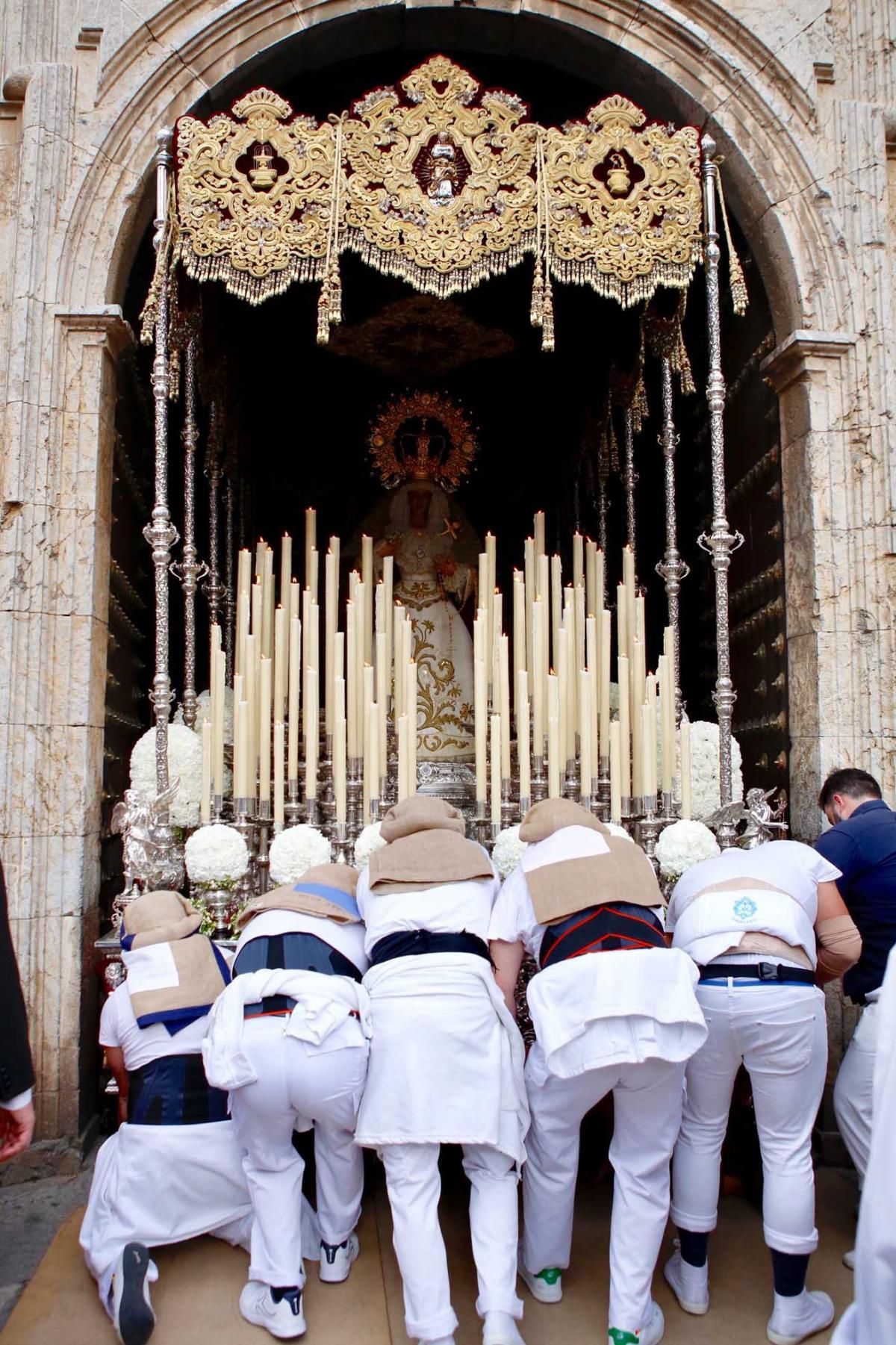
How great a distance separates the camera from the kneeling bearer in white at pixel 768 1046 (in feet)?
9.66

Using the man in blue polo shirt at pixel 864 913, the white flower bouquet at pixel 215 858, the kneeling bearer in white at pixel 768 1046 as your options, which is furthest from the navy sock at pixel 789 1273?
the white flower bouquet at pixel 215 858

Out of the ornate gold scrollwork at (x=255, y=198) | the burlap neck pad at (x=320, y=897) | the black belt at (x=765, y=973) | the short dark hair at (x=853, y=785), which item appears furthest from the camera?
the ornate gold scrollwork at (x=255, y=198)

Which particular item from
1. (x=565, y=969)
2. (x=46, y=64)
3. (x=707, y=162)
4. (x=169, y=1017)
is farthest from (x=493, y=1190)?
(x=46, y=64)

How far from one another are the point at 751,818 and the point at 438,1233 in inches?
77.1

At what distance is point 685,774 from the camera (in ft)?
13.7

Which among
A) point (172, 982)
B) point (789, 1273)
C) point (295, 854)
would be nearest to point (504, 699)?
point (295, 854)

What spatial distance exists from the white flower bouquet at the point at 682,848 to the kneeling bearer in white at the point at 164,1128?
5.60 feet

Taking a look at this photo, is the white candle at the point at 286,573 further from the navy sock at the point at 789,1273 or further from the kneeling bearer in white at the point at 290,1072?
the navy sock at the point at 789,1273

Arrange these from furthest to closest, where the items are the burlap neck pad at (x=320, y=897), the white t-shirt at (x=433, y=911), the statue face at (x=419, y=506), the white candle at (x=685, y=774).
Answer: the statue face at (x=419, y=506), the white candle at (x=685, y=774), the burlap neck pad at (x=320, y=897), the white t-shirt at (x=433, y=911)

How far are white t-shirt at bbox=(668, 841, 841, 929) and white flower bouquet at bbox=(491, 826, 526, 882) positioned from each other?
0.78 meters

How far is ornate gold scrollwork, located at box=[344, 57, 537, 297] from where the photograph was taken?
4.05 meters

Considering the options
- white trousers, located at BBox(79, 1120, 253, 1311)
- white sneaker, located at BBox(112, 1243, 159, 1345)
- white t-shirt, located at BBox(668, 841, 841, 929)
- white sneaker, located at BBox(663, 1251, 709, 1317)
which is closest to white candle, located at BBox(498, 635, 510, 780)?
white t-shirt, located at BBox(668, 841, 841, 929)

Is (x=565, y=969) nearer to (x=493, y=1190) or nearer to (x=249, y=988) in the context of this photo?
(x=493, y=1190)

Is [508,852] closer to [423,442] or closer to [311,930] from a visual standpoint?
[311,930]
